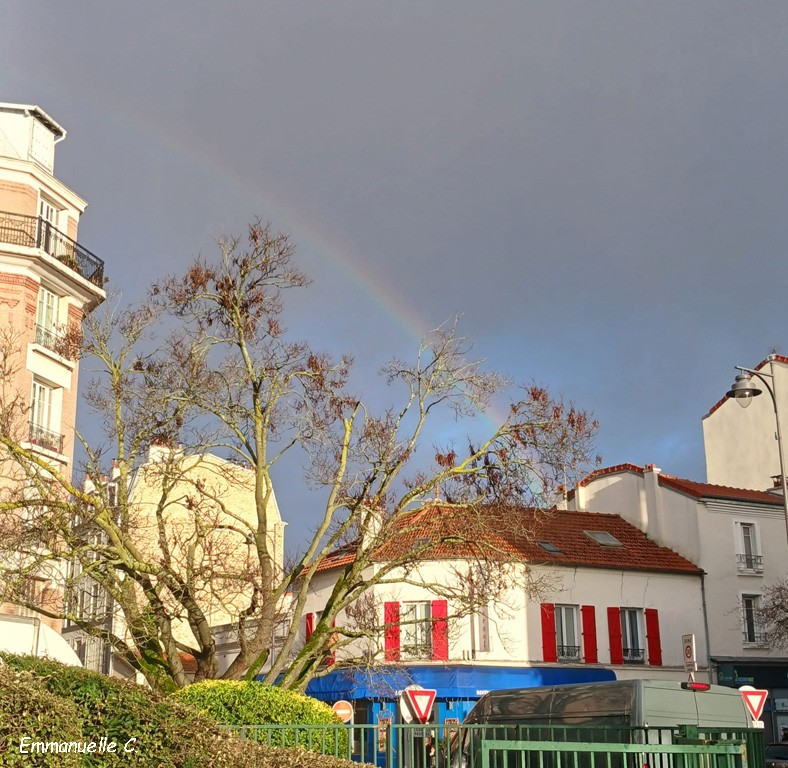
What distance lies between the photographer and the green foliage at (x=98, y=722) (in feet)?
22.1

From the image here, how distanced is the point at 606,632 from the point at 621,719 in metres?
21.9

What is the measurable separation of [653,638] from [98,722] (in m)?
35.0

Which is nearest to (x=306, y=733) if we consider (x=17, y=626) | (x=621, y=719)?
(x=621, y=719)

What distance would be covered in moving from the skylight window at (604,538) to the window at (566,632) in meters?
3.78

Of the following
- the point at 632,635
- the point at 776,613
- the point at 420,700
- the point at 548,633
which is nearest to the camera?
the point at 420,700

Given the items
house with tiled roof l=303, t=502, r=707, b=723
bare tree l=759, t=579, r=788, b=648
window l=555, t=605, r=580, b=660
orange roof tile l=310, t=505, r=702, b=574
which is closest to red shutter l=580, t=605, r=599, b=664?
house with tiled roof l=303, t=502, r=707, b=723

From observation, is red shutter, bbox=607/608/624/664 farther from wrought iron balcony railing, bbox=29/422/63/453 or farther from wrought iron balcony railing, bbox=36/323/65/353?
wrought iron balcony railing, bbox=36/323/65/353

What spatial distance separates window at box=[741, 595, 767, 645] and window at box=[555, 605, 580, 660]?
24.5 ft

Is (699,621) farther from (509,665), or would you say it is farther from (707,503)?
(509,665)

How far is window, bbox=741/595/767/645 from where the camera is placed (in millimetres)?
41031

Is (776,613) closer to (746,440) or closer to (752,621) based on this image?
(752,621)

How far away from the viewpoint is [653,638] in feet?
130

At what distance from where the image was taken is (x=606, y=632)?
3900 cm

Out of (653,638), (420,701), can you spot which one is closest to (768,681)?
(653,638)
